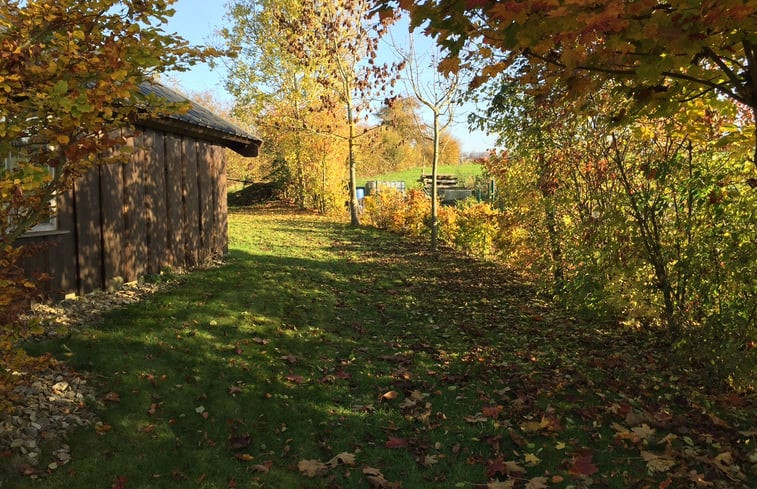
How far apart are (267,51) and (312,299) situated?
18887 mm

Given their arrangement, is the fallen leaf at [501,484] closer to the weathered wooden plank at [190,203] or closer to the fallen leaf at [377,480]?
the fallen leaf at [377,480]

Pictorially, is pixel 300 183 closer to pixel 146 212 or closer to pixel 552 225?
pixel 146 212

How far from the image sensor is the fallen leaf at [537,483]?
3.29 m

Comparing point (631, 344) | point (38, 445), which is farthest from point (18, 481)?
point (631, 344)

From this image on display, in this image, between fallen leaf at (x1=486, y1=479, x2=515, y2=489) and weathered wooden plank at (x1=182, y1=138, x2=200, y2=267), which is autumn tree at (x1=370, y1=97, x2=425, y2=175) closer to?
weathered wooden plank at (x1=182, y1=138, x2=200, y2=267)

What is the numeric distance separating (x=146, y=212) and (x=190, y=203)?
1.52 m

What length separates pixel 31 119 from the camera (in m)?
3.33

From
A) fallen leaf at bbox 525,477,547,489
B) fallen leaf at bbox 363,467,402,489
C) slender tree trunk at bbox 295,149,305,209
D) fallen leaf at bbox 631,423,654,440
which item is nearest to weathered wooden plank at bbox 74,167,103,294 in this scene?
fallen leaf at bbox 363,467,402,489

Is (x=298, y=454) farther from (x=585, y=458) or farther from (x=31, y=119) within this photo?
(x=31, y=119)

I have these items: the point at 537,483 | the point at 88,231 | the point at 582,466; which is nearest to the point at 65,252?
the point at 88,231

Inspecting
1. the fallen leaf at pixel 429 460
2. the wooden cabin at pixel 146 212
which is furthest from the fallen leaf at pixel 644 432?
the wooden cabin at pixel 146 212

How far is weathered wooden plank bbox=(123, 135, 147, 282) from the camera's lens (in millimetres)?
7652

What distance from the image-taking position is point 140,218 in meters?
8.05

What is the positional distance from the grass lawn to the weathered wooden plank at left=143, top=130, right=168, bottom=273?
0.95m
